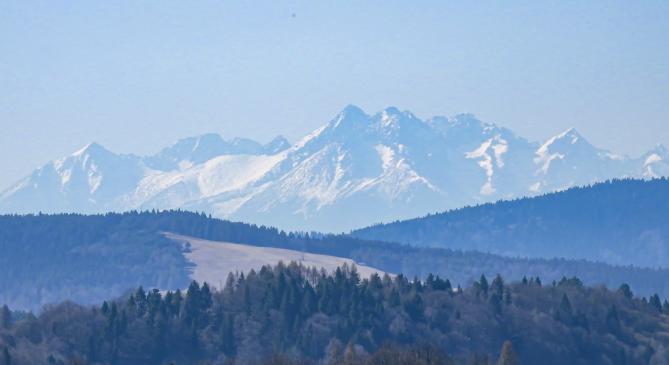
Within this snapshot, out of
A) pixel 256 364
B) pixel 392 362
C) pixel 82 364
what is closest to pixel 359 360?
pixel 392 362

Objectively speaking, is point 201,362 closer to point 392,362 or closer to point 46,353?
point 46,353

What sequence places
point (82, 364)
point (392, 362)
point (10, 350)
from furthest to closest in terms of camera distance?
point (10, 350) < point (82, 364) < point (392, 362)

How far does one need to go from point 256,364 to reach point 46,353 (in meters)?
25.9

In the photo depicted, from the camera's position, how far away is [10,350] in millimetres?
193375

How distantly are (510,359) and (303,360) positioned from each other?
71.1 ft

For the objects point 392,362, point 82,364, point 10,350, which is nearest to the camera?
point 392,362

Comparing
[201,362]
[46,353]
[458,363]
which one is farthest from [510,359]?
[46,353]

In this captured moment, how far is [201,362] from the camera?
199375 millimetres

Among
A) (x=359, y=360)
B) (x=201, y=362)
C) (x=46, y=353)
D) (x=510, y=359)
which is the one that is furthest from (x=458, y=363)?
(x=46, y=353)

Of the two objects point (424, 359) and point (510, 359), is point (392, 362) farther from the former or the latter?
point (510, 359)

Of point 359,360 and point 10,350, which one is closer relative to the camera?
point 359,360

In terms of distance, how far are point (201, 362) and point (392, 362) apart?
36.8 m

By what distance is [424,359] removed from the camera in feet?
561

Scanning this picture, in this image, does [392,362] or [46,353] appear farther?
[46,353]
